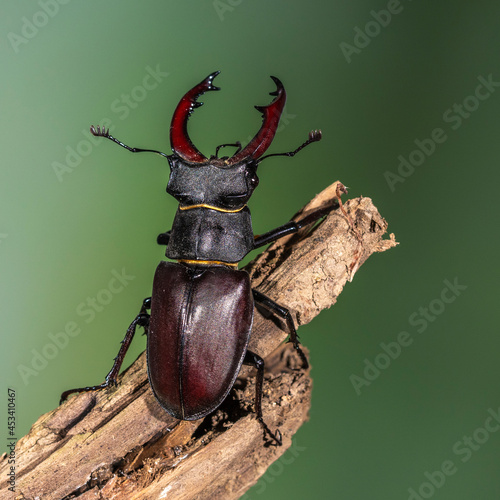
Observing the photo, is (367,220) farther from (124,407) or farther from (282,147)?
Answer: (124,407)

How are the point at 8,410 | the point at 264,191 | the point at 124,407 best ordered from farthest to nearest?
the point at 264,191 → the point at 8,410 → the point at 124,407

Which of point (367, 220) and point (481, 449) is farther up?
point (367, 220)

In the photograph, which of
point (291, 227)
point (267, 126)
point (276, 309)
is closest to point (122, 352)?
point (276, 309)

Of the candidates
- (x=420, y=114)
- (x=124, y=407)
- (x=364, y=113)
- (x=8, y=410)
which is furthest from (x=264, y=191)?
(x=8, y=410)
